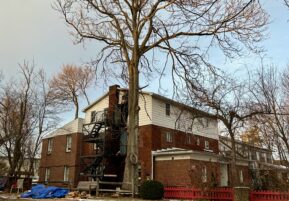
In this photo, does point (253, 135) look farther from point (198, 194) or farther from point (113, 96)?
point (113, 96)

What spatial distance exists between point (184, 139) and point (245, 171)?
28.0 ft

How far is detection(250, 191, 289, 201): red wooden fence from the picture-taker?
17945mm

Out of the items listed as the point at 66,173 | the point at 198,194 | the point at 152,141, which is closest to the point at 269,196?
the point at 198,194

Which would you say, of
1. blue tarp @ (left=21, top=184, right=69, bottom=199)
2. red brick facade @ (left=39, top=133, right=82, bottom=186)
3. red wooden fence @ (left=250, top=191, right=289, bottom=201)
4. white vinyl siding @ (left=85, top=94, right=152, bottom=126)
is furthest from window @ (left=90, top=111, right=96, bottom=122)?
red wooden fence @ (left=250, top=191, right=289, bottom=201)

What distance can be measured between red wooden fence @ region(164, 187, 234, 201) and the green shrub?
6.28 ft

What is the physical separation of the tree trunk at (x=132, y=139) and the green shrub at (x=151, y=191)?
1075 millimetres

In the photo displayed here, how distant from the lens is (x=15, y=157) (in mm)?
34844

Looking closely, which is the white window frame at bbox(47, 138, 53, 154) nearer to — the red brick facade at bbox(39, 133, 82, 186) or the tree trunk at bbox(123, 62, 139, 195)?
the red brick facade at bbox(39, 133, 82, 186)

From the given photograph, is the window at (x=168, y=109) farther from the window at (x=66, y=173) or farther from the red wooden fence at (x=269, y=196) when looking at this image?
the red wooden fence at (x=269, y=196)

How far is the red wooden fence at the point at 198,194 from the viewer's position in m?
21.0

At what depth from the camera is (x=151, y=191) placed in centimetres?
2141

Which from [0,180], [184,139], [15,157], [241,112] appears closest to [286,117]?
[241,112]

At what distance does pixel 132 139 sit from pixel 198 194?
19.0 ft

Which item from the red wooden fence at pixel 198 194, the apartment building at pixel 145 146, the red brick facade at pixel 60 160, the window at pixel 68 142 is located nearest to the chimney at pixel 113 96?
the apartment building at pixel 145 146
